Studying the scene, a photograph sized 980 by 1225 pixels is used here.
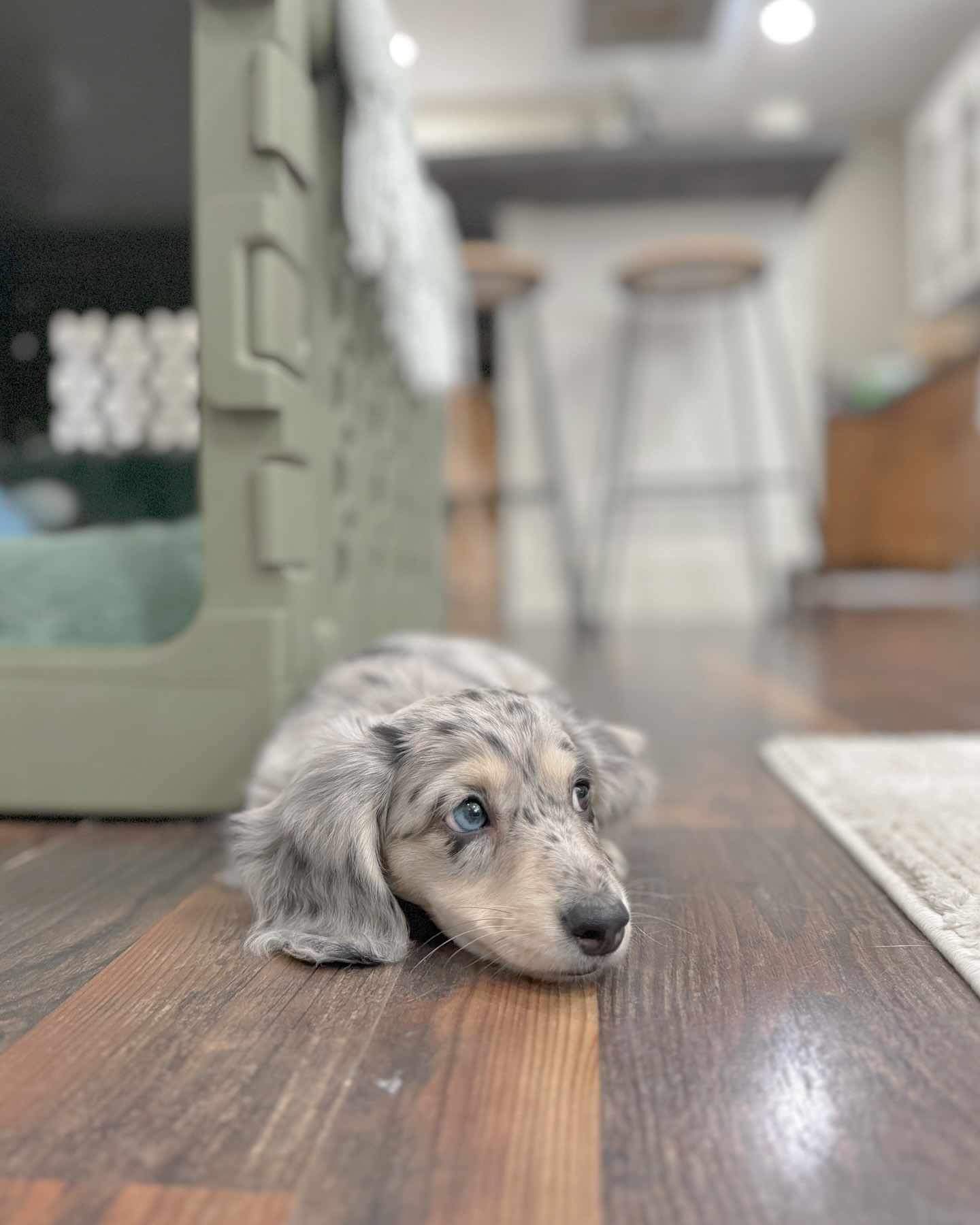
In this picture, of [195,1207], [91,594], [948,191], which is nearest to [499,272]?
[91,594]

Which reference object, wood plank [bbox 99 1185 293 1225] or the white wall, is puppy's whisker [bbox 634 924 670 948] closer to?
wood plank [bbox 99 1185 293 1225]

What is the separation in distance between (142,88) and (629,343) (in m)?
2.94

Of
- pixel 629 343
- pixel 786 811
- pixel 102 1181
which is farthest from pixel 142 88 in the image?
pixel 629 343

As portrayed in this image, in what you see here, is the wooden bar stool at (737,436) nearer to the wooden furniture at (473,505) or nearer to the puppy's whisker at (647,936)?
the wooden furniture at (473,505)

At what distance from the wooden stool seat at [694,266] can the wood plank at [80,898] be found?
291cm

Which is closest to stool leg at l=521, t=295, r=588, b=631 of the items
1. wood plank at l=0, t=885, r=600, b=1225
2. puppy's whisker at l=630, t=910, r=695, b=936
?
puppy's whisker at l=630, t=910, r=695, b=936

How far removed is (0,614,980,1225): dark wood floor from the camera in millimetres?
578

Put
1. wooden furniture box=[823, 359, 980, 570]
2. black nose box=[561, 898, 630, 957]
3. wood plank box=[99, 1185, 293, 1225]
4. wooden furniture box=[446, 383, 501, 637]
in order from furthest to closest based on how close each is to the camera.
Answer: wooden furniture box=[446, 383, 501, 637] → wooden furniture box=[823, 359, 980, 570] → black nose box=[561, 898, 630, 957] → wood plank box=[99, 1185, 293, 1225]

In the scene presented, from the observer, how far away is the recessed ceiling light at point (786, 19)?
533cm

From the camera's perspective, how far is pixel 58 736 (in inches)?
55.6

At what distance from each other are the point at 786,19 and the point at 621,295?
201 cm

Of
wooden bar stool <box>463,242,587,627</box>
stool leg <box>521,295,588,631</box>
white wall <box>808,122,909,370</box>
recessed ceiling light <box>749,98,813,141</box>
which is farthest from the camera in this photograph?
Answer: white wall <box>808,122,909,370</box>

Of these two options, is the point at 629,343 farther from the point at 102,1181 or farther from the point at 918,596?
the point at 102,1181

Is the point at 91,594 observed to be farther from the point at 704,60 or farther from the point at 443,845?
the point at 704,60
